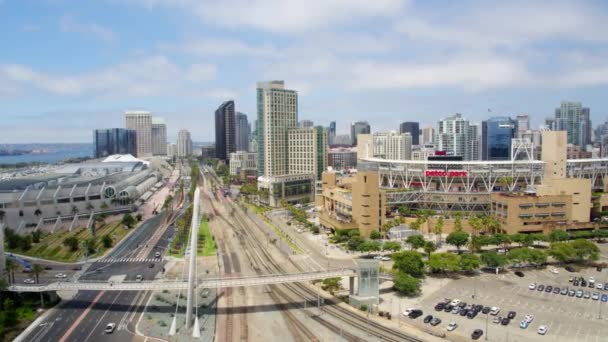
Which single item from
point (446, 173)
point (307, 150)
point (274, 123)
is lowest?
point (446, 173)

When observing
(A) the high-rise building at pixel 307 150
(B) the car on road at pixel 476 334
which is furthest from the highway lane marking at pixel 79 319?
(A) the high-rise building at pixel 307 150

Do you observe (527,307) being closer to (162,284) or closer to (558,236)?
(558,236)

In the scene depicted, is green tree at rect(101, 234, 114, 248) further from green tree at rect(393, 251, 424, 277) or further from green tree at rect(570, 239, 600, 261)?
green tree at rect(570, 239, 600, 261)

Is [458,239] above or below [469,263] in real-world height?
above

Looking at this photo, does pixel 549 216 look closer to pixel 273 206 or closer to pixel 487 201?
pixel 487 201

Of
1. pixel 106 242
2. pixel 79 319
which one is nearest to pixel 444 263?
pixel 79 319

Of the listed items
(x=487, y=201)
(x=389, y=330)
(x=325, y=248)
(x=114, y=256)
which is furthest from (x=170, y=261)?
(x=487, y=201)

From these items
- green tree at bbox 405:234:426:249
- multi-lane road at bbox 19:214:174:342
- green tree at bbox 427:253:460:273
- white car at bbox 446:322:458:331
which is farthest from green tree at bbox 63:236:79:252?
white car at bbox 446:322:458:331
